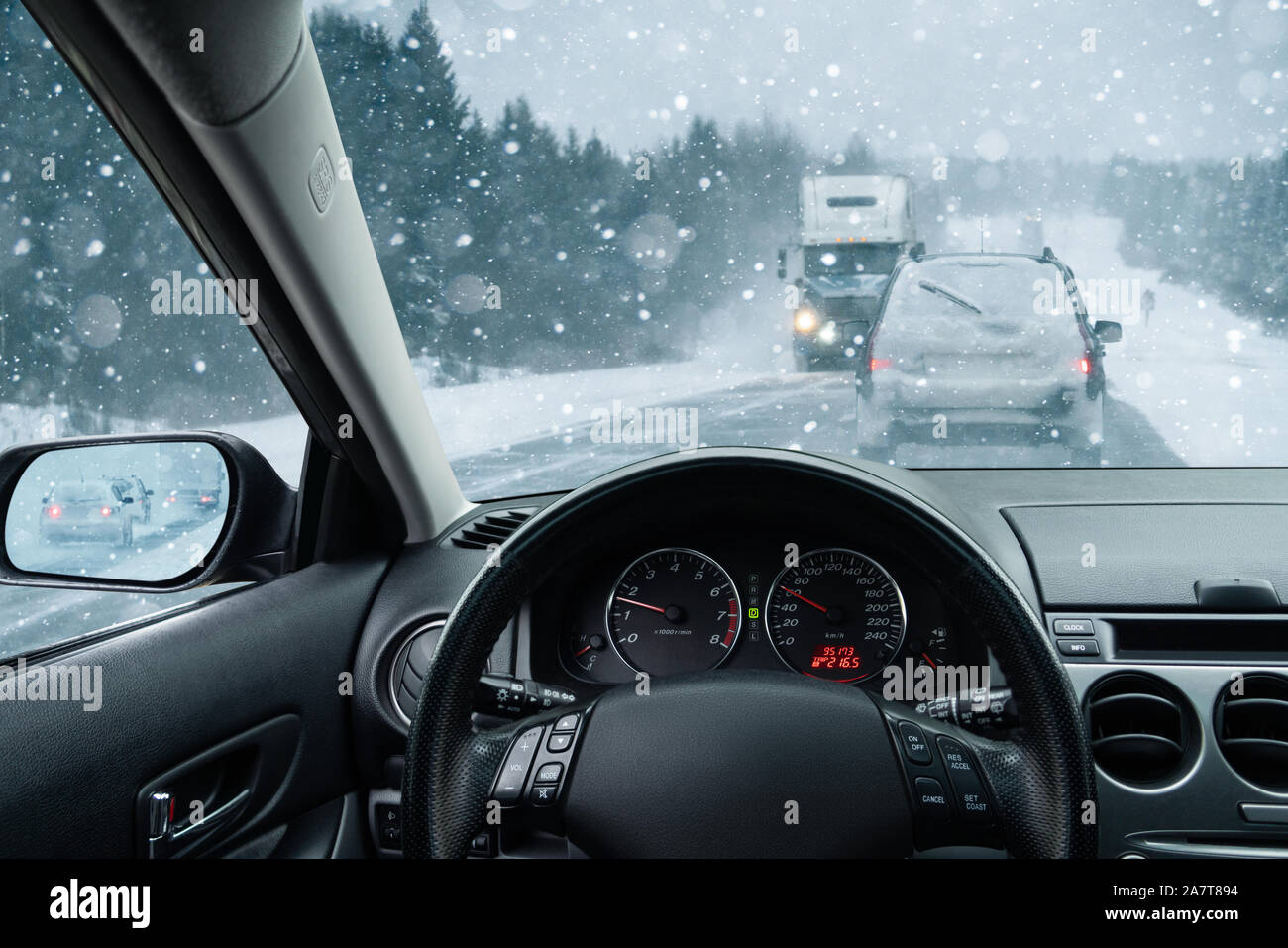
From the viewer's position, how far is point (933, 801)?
4.68 feet

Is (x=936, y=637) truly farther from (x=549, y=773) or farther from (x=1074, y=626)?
(x=549, y=773)

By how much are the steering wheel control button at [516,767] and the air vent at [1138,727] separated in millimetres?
1511

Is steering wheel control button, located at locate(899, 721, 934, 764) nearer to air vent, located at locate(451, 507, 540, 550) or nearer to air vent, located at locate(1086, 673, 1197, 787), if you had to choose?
air vent, located at locate(1086, 673, 1197, 787)

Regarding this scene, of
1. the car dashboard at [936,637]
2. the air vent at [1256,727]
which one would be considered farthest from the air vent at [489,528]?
the air vent at [1256,727]

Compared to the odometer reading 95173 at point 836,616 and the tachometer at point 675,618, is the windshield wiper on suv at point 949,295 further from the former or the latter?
the tachometer at point 675,618

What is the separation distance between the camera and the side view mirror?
360cm

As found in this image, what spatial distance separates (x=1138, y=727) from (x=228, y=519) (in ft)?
7.81

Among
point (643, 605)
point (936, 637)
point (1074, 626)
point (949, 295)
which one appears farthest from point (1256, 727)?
point (949, 295)

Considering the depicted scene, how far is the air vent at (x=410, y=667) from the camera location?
8.23 ft

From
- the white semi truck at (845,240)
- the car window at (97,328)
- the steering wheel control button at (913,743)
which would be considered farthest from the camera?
the white semi truck at (845,240)

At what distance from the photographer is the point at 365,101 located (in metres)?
2.53

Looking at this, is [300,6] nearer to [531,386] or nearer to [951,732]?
[951,732]
